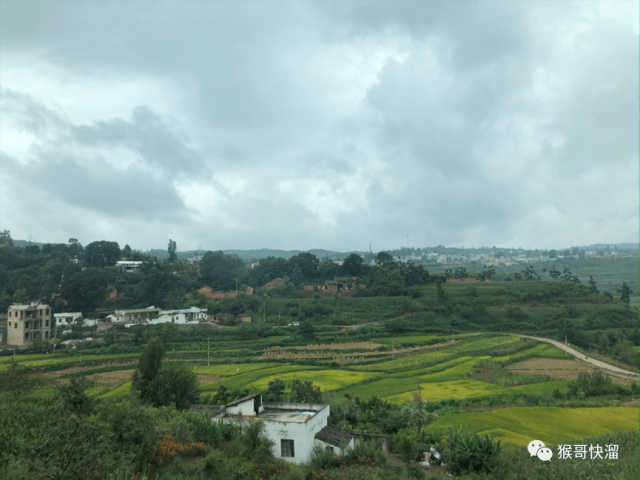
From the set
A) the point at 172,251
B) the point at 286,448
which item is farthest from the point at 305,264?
the point at 286,448

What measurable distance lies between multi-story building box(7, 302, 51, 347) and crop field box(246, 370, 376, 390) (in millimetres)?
29413

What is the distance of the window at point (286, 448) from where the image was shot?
14.5 metres

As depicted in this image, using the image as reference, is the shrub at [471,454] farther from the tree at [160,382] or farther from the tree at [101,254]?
the tree at [101,254]

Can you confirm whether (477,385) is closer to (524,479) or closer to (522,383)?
(522,383)

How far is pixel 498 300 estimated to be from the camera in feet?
197

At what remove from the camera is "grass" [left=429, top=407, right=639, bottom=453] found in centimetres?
1866

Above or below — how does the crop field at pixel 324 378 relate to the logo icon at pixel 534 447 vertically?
below

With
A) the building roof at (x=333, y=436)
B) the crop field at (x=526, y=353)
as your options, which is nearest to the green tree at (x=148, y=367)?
the building roof at (x=333, y=436)

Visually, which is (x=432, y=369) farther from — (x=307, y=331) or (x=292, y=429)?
(x=292, y=429)

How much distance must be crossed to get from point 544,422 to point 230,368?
25.2m

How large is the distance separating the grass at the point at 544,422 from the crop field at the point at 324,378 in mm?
10112

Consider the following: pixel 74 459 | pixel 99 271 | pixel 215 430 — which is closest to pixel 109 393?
pixel 215 430

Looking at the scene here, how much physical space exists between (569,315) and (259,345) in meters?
40.2

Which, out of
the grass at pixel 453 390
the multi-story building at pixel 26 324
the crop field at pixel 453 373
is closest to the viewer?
the grass at pixel 453 390
